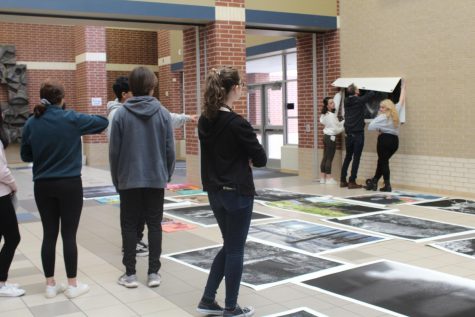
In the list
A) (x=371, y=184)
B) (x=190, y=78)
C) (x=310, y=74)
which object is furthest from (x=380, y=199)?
(x=190, y=78)

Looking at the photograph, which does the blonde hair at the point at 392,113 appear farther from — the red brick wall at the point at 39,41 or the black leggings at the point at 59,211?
the red brick wall at the point at 39,41

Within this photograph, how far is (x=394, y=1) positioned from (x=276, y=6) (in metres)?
2.11

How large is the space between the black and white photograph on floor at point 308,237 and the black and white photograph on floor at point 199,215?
0.57 m

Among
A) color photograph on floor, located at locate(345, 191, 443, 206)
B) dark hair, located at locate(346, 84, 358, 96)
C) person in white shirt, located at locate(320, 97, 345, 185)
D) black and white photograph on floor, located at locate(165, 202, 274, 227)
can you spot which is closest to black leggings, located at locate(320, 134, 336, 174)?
person in white shirt, located at locate(320, 97, 345, 185)

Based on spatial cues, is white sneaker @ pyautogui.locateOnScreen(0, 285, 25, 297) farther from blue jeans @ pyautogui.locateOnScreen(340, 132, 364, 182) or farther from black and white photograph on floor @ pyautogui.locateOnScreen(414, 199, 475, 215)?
blue jeans @ pyautogui.locateOnScreen(340, 132, 364, 182)

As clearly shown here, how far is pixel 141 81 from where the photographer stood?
459 cm

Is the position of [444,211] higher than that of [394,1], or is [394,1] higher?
[394,1]

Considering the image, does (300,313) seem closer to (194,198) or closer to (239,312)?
(239,312)

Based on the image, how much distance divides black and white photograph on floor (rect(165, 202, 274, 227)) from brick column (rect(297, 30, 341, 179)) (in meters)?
3.84

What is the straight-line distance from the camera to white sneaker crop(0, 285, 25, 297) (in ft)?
14.9

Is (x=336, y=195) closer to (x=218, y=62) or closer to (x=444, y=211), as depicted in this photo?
(x=444, y=211)

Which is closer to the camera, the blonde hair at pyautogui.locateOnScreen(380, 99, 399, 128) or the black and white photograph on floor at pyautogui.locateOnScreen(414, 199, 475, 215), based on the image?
the black and white photograph on floor at pyautogui.locateOnScreen(414, 199, 475, 215)

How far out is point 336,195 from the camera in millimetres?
9367

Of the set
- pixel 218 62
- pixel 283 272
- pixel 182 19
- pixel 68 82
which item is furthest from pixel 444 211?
pixel 68 82
